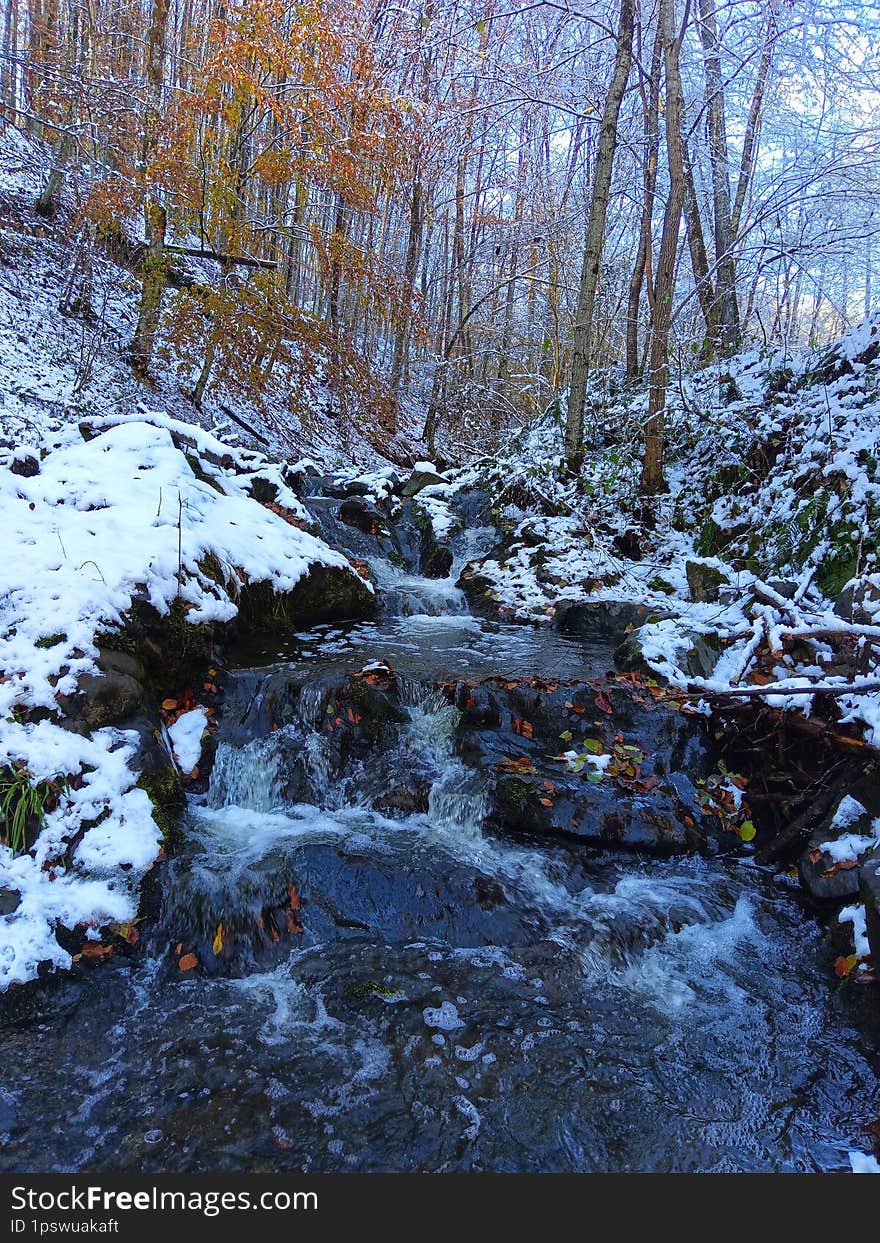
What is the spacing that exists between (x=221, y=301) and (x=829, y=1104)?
33.9 feet

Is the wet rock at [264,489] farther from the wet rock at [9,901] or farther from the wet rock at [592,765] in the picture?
the wet rock at [9,901]

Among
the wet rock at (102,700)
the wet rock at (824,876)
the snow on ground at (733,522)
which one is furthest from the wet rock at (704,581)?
the wet rock at (102,700)

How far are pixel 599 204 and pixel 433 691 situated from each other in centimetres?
715

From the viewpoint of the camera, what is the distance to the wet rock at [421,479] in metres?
11.5

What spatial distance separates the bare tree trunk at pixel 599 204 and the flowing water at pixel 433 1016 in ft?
21.8

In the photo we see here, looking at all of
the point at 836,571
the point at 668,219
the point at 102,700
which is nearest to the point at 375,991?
the point at 102,700

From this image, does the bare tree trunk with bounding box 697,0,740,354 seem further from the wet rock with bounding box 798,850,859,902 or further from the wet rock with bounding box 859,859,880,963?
the wet rock with bounding box 859,859,880,963

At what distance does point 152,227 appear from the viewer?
374 inches

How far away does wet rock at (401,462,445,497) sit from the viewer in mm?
11528

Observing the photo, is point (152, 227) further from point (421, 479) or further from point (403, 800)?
point (403, 800)

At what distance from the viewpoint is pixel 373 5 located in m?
10.7

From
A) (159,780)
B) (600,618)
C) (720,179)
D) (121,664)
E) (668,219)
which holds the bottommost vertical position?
(159,780)

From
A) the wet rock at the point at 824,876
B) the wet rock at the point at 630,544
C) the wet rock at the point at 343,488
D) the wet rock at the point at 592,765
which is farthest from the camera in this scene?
the wet rock at the point at 343,488

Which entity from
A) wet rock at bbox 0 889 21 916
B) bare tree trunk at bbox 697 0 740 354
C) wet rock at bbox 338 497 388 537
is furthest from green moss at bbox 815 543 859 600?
wet rock at bbox 0 889 21 916
